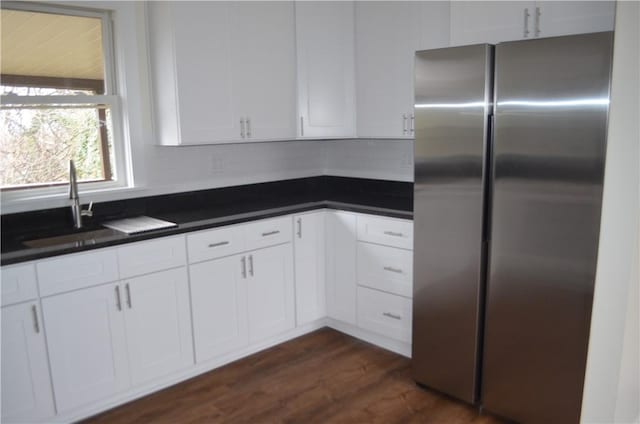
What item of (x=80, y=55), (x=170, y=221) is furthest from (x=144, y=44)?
(x=170, y=221)

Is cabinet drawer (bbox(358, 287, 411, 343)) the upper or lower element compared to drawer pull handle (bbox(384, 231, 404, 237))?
lower

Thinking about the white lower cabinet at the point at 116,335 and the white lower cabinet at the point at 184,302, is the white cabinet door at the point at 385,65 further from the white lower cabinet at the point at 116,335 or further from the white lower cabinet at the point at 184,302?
the white lower cabinet at the point at 116,335

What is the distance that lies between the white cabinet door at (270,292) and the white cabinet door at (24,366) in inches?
44.9

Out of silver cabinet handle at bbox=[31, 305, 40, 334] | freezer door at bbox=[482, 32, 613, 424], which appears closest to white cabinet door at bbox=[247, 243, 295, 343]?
silver cabinet handle at bbox=[31, 305, 40, 334]

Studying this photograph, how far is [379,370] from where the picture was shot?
2.99 metres

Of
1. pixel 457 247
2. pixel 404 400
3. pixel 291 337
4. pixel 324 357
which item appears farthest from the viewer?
pixel 291 337

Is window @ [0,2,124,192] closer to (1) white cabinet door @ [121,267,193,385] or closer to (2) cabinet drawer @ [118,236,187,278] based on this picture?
(2) cabinet drawer @ [118,236,187,278]

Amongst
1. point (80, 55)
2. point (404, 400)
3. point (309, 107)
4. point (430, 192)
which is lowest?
point (404, 400)

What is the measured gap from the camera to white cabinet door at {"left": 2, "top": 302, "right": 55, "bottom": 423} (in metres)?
2.20

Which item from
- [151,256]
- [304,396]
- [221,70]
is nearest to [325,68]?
[221,70]

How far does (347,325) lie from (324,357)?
0.36 metres

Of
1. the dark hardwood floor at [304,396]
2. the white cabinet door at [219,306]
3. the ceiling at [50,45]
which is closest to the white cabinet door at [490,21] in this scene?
the white cabinet door at [219,306]

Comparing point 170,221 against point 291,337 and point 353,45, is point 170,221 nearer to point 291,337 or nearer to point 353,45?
point 291,337

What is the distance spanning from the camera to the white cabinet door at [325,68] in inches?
131
